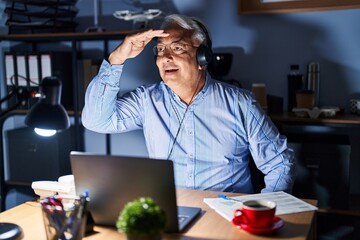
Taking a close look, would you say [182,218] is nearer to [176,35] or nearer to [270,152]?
[270,152]

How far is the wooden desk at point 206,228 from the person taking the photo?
1.23 metres

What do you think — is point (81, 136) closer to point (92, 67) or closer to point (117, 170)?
point (92, 67)

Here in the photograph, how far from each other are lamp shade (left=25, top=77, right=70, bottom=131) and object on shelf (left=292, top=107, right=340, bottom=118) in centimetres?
154

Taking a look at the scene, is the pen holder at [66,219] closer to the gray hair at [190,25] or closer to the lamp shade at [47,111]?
the lamp shade at [47,111]

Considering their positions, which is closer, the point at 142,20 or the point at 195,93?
the point at 195,93

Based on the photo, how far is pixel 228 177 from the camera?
1887 millimetres

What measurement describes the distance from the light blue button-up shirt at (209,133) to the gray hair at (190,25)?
0.19m

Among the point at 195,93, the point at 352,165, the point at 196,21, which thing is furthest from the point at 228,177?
the point at 352,165

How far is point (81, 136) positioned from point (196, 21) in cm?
142

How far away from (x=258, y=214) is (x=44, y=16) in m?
2.14

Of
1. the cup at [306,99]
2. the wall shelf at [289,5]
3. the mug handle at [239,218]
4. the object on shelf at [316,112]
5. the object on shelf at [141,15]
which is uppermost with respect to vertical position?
the wall shelf at [289,5]

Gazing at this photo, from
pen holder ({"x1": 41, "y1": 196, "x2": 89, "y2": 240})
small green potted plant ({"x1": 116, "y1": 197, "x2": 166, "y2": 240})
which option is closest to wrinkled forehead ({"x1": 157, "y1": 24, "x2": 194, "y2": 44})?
pen holder ({"x1": 41, "y1": 196, "x2": 89, "y2": 240})

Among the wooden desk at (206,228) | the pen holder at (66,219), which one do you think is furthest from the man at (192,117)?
the pen holder at (66,219)

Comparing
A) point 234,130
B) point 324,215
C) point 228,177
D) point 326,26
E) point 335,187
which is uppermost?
point 326,26
